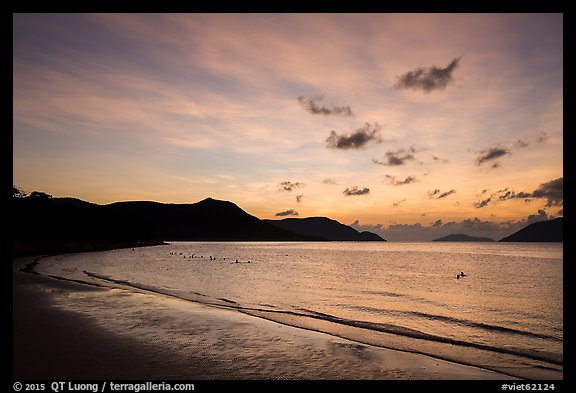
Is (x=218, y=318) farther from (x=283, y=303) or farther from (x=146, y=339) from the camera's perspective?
(x=283, y=303)

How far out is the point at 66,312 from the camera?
17.4 meters

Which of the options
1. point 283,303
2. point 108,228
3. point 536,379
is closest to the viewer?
point 536,379

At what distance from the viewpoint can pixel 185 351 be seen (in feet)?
39.0

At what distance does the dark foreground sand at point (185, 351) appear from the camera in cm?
988

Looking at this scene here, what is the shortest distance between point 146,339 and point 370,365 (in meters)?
8.00

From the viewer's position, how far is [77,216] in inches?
6132

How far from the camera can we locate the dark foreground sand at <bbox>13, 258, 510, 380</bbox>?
9.88 meters
